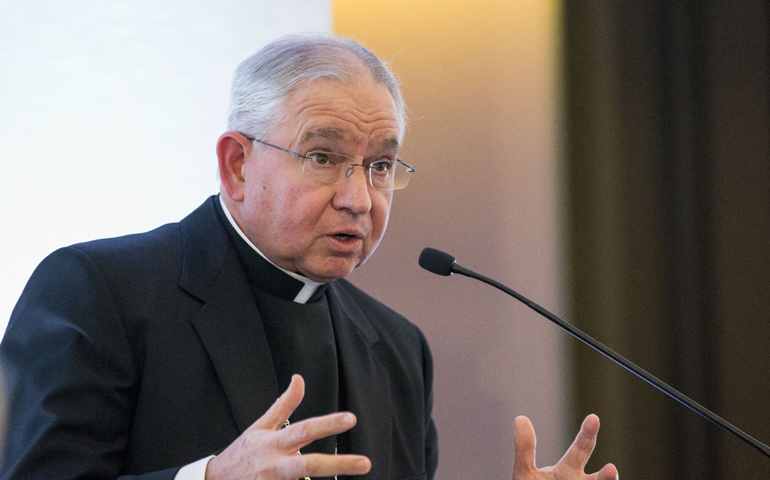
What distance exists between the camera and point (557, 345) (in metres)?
2.46

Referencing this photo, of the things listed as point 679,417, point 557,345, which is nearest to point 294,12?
point 557,345

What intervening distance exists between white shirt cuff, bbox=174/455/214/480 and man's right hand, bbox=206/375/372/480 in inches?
1.4

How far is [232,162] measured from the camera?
4.95 feet

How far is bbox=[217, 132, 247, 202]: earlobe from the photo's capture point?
1492mm

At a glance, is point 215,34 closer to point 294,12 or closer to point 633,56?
point 294,12

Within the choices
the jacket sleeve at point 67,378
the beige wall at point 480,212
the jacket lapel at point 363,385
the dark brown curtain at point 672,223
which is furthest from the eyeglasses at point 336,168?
the dark brown curtain at point 672,223

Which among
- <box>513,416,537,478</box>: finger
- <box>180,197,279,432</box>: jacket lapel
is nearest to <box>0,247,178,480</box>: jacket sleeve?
<box>180,197,279,432</box>: jacket lapel

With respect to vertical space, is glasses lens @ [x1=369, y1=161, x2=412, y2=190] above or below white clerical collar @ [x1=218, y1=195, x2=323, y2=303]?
above

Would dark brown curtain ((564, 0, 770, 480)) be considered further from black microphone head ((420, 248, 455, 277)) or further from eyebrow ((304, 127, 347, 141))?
eyebrow ((304, 127, 347, 141))

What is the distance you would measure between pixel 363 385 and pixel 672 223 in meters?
1.38

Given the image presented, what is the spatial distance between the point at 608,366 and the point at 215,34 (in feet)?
5.41

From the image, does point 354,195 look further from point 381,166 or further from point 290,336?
point 290,336

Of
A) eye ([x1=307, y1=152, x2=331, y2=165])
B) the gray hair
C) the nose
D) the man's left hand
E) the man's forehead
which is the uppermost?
the gray hair

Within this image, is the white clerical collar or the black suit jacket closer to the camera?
the black suit jacket
